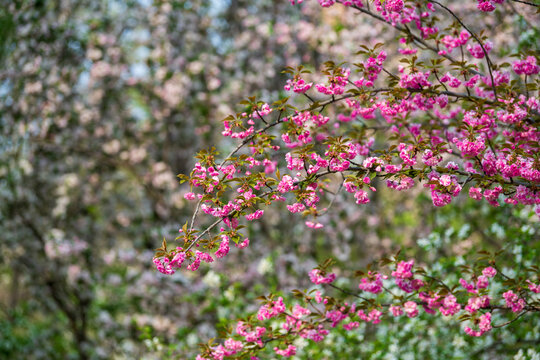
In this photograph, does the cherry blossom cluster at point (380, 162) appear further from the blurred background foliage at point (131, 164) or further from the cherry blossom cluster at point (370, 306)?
the blurred background foliage at point (131, 164)

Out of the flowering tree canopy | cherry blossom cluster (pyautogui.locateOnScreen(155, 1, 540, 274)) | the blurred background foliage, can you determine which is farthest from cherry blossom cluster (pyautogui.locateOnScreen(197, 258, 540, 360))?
the blurred background foliage

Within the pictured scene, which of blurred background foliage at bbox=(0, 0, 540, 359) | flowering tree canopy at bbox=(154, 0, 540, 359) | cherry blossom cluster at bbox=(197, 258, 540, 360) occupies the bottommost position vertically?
cherry blossom cluster at bbox=(197, 258, 540, 360)

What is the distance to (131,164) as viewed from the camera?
740cm

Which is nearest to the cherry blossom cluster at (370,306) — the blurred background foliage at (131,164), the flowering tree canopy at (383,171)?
the flowering tree canopy at (383,171)

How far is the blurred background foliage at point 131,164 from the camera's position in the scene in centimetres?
606

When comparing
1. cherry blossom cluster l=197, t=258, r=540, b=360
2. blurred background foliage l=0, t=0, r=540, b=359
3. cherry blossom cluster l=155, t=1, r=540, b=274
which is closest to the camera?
cherry blossom cluster l=155, t=1, r=540, b=274

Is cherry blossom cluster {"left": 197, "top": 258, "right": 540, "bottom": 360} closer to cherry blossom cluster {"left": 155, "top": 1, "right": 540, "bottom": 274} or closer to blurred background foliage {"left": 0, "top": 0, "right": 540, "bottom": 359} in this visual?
cherry blossom cluster {"left": 155, "top": 1, "right": 540, "bottom": 274}

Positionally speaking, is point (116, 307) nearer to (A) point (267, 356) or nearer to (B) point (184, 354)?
(B) point (184, 354)

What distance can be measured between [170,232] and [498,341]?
13.2 feet

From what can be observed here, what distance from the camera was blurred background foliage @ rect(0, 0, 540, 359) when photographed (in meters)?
6.06

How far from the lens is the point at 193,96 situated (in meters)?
7.33

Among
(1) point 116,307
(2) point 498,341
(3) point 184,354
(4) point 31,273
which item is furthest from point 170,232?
(2) point 498,341

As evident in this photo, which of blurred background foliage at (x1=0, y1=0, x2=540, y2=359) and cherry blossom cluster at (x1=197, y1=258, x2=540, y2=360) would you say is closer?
cherry blossom cluster at (x1=197, y1=258, x2=540, y2=360)

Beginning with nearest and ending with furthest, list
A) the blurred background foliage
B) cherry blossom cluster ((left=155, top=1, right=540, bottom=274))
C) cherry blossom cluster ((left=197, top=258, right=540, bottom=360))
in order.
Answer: cherry blossom cluster ((left=155, top=1, right=540, bottom=274))
cherry blossom cluster ((left=197, top=258, right=540, bottom=360))
the blurred background foliage
